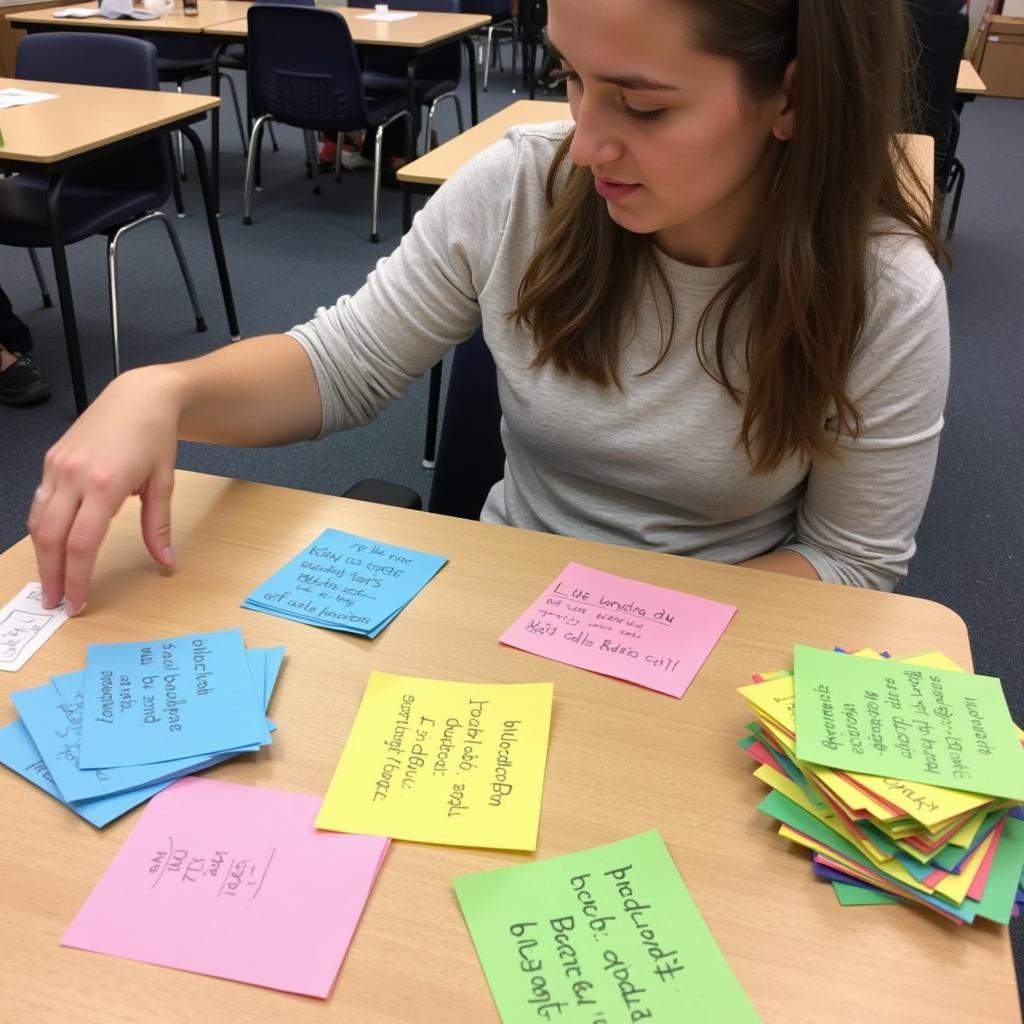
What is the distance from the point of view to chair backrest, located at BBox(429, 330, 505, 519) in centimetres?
121

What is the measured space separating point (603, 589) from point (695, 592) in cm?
8

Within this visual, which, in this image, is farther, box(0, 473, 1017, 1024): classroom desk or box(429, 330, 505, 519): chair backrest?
box(429, 330, 505, 519): chair backrest

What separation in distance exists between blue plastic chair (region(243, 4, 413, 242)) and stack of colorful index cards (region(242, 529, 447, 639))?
2954mm

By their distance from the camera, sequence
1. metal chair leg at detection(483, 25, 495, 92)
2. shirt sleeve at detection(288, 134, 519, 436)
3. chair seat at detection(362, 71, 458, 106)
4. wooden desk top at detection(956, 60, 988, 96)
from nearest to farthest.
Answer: shirt sleeve at detection(288, 134, 519, 436) < wooden desk top at detection(956, 60, 988, 96) < chair seat at detection(362, 71, 458, 106) < metal chair leg at detection(483, 25, 495, 92)

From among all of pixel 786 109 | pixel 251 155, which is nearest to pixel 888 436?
pixel 786 109

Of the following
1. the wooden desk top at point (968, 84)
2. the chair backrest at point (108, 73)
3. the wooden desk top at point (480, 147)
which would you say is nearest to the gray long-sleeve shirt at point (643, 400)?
the wooden desk top at point (480, 147)

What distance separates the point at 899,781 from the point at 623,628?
0.25 meters

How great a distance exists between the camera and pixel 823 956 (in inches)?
20.6

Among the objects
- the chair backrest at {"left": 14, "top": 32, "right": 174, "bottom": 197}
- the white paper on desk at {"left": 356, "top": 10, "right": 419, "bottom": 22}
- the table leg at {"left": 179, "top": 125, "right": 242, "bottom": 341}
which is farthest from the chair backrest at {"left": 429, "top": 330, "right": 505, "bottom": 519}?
the white paper on desk at {"left": 356, "top": 10, "right": 419, "bottom": 22}

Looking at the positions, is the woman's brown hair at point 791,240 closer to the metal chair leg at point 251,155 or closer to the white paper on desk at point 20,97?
the white paper on desk at point 20,97

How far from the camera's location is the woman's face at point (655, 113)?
0.71m

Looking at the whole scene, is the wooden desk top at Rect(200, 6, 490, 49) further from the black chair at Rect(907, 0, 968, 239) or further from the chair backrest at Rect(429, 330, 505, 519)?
the chair backrest at Rect(429, 330, 505, 519)

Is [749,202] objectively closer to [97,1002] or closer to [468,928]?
[468,928]

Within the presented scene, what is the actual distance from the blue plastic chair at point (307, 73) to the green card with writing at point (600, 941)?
3.32 meters
